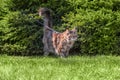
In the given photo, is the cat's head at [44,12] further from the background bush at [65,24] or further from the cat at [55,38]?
the background bush at [65,24]

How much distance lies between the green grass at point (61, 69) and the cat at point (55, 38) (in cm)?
33

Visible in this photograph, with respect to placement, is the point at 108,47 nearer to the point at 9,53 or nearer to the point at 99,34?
the point at 99,34

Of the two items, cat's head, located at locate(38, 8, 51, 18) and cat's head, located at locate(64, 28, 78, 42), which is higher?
cat's head, located at locate(38, 8, 51, 18)

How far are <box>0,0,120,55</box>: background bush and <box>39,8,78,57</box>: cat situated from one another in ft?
1.28

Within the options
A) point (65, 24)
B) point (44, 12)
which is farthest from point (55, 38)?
point (65, 24)

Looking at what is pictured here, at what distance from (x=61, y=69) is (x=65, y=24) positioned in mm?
3080

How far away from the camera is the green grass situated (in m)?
7.09

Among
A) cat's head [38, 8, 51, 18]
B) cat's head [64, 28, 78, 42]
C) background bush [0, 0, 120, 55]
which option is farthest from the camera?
background bush [0, 0, 120, 55]

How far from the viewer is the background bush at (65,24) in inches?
412

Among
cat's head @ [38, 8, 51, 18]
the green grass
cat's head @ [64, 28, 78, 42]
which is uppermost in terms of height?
cat's head @ [38, 8, 51, 18]

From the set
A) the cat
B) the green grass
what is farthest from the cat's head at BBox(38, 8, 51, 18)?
the green grass

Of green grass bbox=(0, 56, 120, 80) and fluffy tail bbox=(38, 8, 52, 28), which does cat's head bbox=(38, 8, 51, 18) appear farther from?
green grass bbox=(0, 56, 120, 80)

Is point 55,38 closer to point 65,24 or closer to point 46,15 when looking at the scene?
point 46,15

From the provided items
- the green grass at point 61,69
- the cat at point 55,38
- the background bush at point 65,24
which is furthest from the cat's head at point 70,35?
the background bush at point 65,24
